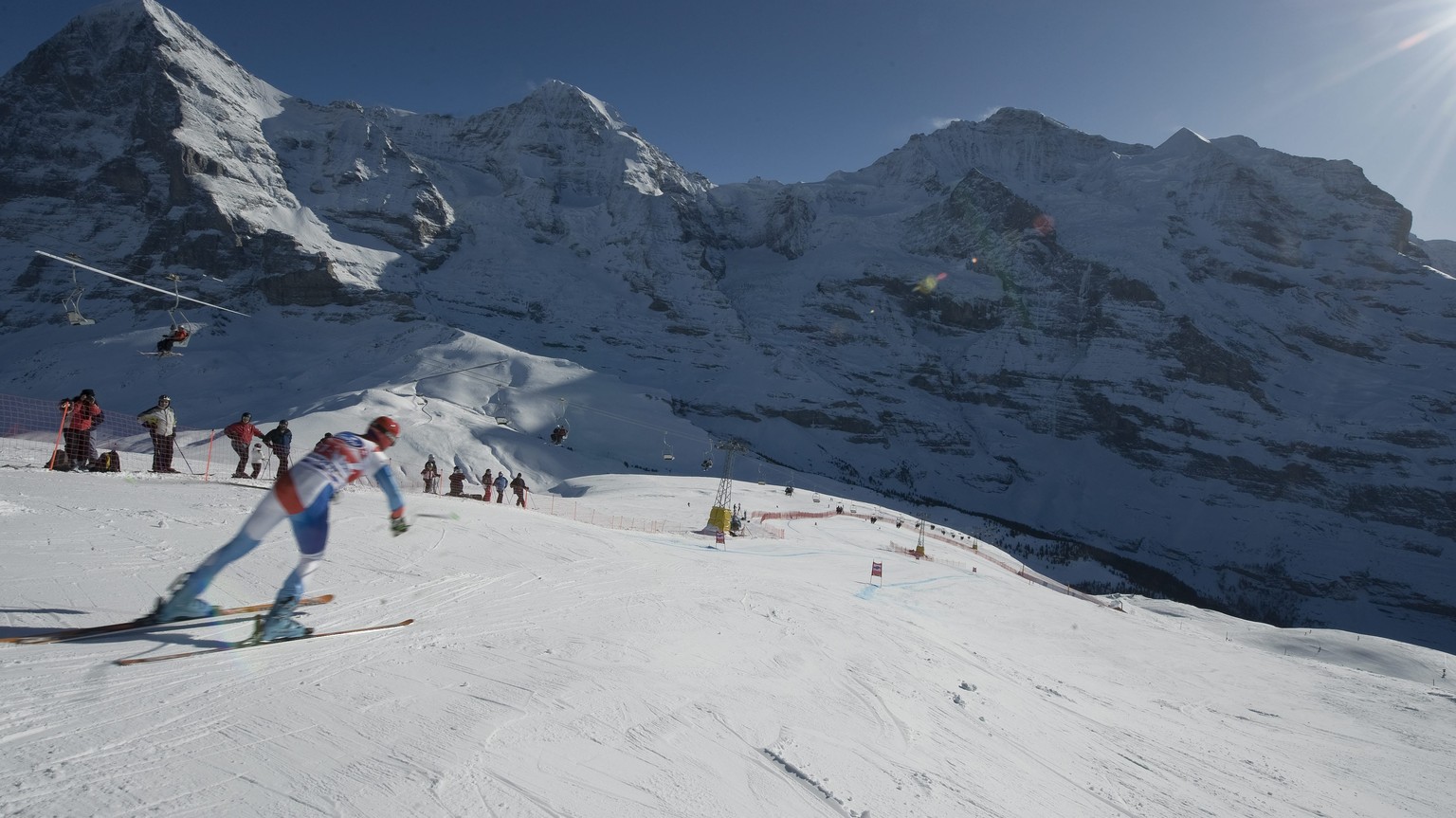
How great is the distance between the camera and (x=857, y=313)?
150875mm

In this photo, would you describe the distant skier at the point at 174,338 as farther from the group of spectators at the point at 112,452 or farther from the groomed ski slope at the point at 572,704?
Result: the groomed ski slope at the point at 572,704

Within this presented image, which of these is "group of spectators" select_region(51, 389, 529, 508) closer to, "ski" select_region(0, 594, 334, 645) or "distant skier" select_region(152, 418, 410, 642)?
"ski" select_region(0, 594, 334, 645)

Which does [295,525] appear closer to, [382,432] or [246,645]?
[246,645]

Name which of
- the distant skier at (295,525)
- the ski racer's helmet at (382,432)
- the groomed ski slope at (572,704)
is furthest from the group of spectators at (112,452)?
the distant skier at (295,525)

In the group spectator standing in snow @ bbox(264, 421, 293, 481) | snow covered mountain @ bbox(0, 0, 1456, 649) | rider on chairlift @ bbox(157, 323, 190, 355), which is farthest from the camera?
snow covered mountain @ bbox(0, 0, 1456, 649)

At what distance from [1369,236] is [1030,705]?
21125 centimetres

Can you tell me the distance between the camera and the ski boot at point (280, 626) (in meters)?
4.48

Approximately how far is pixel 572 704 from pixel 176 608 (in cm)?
296

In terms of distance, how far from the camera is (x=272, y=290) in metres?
110

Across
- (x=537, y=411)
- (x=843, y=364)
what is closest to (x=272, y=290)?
(x=537, y=411)

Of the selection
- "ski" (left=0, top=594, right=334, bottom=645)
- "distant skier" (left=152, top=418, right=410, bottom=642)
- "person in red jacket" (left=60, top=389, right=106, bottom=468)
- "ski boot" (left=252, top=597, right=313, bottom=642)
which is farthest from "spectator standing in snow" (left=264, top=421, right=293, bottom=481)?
"ski boot" (left=252, top=597, right=313, bottom=642)

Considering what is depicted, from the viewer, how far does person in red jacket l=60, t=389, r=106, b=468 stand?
12.0 m

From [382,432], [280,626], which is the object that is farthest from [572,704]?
[382,432]

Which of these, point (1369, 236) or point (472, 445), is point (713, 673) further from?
point (1369, 236)
